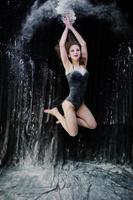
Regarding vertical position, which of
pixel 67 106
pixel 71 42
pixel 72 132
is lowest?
pixel 72 132

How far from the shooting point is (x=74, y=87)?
13.1 ft

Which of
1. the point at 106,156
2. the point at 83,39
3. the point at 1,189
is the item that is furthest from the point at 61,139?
the point at 83,39

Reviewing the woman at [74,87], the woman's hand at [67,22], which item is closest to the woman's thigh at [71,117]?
the woman at [74,87]

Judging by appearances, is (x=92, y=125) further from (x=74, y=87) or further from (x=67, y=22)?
(x=67, y=22)

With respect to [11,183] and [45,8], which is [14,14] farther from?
[11,183]

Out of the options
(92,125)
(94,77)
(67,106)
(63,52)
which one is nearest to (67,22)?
(63,52)

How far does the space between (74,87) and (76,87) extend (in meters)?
0.02

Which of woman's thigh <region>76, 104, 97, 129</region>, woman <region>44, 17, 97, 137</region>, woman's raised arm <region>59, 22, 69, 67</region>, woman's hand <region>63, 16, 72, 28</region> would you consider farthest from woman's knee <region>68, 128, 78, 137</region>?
woman's hand <region>63, 16, 72, 28</region>

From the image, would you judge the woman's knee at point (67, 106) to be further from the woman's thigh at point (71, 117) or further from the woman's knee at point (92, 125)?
the woman's knee at point (92, 125)

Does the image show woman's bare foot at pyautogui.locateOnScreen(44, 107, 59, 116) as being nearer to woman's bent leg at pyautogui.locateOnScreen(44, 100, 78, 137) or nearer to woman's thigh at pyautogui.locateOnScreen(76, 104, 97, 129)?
woman's bent leg at pyautogui.locateOnScreen(44, 100, 78, 137)

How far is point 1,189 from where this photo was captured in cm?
388

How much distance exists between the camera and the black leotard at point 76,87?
399cm

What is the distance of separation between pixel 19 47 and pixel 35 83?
0.40 m

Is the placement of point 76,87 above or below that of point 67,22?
below
